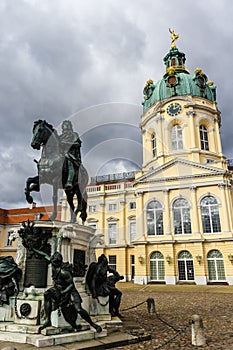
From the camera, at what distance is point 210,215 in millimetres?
30328

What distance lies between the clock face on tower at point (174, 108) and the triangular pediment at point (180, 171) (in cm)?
866

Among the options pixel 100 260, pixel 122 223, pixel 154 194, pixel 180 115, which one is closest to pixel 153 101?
pixel 180 115

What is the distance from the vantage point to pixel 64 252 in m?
6.90

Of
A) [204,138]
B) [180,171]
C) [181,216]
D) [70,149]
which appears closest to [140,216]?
[181,216]

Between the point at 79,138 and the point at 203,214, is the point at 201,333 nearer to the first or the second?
the point at 79,138

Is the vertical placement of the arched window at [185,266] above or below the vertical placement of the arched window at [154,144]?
below

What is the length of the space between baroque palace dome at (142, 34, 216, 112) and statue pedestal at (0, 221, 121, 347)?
3505cm

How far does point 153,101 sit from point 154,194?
15786 millimetres

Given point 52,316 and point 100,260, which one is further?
point 100,260

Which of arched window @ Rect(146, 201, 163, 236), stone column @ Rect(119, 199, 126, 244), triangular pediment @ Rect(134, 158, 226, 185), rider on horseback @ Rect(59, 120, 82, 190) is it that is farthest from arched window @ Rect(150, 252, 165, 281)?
rider on horseback @ Rect(59, 120, 82, 190)

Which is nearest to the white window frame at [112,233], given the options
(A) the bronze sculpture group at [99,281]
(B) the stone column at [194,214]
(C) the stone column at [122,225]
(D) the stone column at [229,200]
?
(C) the stone column at [122,225]

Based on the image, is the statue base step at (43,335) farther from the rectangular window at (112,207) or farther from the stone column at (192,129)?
the rectangular window at (112,207)

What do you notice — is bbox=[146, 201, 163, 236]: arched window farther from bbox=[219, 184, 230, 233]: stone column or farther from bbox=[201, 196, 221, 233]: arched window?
bbox=[219, 184, 230, 233]: stone column

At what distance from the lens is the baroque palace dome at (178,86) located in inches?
1529
